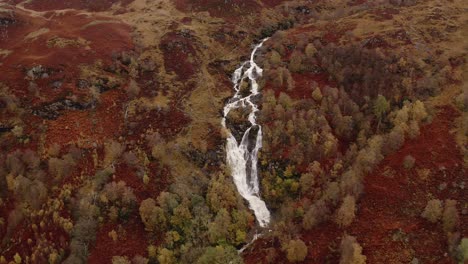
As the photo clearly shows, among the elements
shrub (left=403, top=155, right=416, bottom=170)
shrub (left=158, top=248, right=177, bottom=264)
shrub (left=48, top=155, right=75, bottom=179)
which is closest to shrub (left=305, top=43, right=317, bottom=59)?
shrub (left=403, top=155, right=416, bottom=170)

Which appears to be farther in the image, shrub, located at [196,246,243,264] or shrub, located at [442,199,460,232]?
shrub, located at [196,246,243,264]

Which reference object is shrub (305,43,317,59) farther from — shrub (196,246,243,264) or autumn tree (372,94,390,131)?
shrub (196,246,243,264)

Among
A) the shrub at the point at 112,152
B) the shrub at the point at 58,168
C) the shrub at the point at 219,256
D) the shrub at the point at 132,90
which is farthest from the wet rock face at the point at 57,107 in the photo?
the shrub at the point at 219,256

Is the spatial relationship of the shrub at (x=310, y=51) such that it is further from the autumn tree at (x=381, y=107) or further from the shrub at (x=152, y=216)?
the shrub at (x=152, y=216)

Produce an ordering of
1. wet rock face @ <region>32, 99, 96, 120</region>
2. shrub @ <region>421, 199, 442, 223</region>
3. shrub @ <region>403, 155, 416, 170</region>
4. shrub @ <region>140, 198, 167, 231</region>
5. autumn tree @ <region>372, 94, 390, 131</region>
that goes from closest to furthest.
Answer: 1. shrub @ <region>421, 199, 442, 223</region>
2. shrub @ <region>140, 198, 167, 231</region>
3. shrub @ <region>403, 155, 416, 170</region>
4. autumn tree @ <region>372, 94, 390, 131</region>
5. wet rock face @ <region>32, 99, 96, 120</region>

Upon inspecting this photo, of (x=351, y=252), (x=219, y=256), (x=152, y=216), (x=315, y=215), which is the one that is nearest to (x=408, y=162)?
(x=315, y=215)

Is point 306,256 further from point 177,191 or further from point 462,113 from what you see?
point 462,113
